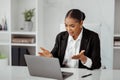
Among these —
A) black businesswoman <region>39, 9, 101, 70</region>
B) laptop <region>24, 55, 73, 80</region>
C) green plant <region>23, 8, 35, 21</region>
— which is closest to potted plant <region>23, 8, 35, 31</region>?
green plant <region>23, 8, 35, 21</region>

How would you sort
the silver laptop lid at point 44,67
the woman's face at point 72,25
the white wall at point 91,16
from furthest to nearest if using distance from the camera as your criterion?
the white wall at point 91,16 < the woman's face at point 72,25 < the silver laptop lid at point 44,67

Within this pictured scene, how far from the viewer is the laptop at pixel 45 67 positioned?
1.81 metres

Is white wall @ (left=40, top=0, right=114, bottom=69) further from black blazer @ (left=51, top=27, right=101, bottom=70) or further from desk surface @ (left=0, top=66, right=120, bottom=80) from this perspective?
desk surface @ (left=0, top=66, right=120, bottom=80)

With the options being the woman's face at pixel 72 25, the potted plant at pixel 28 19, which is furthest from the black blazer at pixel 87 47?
the potted plant at pixel 28 19

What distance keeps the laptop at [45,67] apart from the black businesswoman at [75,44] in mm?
316

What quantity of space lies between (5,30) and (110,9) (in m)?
1.67


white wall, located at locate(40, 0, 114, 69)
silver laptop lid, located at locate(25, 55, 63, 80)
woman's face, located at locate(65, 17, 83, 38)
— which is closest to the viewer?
silver laptop lid, located at locate(25, 55, 63, 80)

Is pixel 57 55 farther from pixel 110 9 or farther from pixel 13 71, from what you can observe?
pixel 110 9

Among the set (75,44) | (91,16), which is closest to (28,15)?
(91,16)

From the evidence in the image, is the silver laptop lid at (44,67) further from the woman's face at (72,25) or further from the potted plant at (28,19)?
the potted plant at (28,19)

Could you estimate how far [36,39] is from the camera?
3.64 m

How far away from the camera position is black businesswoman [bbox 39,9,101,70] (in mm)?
2281

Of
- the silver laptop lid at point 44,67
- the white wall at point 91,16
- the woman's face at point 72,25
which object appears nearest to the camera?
the silver laptop lid at point 44,67

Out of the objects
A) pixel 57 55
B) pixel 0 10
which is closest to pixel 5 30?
pixel 0 10
